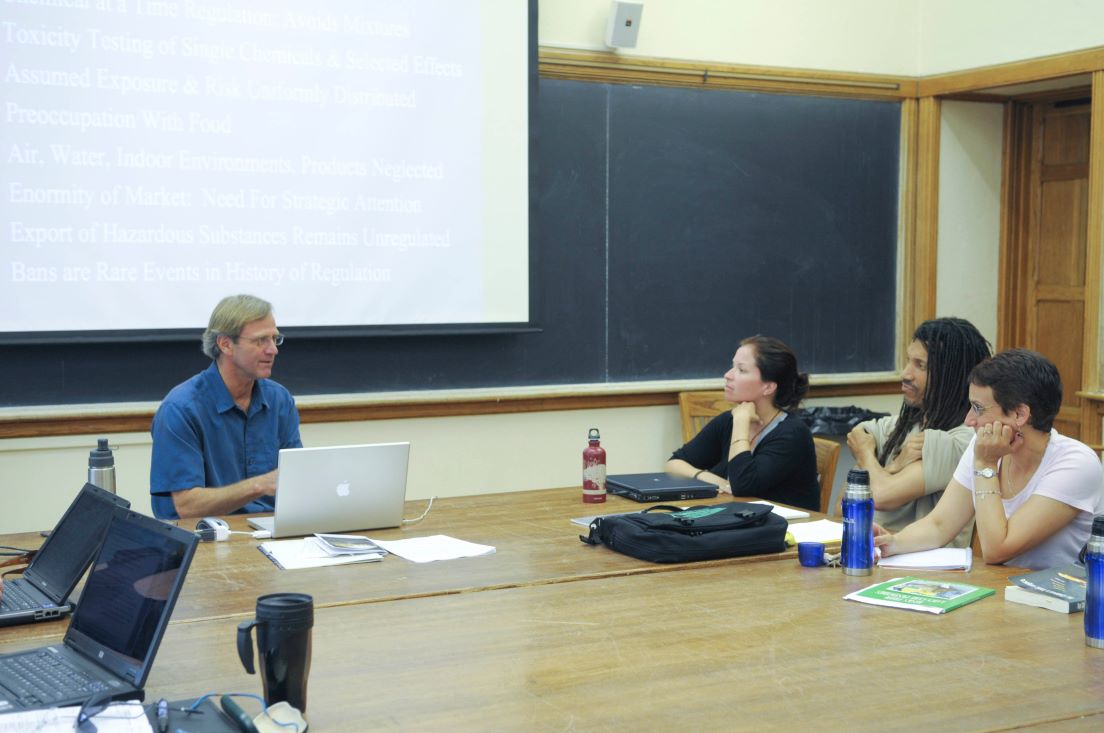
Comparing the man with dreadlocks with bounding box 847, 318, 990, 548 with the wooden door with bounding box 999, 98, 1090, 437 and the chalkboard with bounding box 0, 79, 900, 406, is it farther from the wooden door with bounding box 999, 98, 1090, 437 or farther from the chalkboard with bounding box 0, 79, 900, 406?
the wooden door with bounding box 999, 98, 1090, 437

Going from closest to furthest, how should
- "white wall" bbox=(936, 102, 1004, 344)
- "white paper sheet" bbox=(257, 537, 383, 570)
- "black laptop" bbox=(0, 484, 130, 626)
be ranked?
1. "black laptop" bbox=(0, 484, 130, 626)
2. "white paper sheet" bbox=(257, 537, 383, 570)
3. "white wall" bbox=(936, 102, 1004, 344)

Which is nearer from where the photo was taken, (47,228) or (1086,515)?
(1086,515)

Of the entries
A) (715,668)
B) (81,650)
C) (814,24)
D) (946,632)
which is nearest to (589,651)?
(715,668)

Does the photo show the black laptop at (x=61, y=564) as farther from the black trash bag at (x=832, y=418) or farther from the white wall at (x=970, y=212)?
the white wall at (x=970, y=212)

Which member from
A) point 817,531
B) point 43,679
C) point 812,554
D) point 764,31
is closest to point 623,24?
point 764,31

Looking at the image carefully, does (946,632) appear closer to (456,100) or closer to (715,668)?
(715,668)

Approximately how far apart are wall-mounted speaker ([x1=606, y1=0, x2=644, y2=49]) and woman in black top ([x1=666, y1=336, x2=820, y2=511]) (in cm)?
179

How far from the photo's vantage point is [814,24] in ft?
18.7

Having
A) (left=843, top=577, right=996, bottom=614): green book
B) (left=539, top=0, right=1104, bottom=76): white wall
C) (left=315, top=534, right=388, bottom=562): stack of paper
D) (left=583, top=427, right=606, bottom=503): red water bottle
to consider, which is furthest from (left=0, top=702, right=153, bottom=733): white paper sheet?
(left=539, top=0, right=1104, bottom=76): white wall

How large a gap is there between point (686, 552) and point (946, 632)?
693 millimetres

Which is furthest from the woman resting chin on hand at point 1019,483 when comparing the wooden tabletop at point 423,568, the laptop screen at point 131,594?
the laptop screen at point 131,594

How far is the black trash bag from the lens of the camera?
17.7ft

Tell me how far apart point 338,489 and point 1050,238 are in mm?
4158

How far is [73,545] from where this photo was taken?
2365mm
